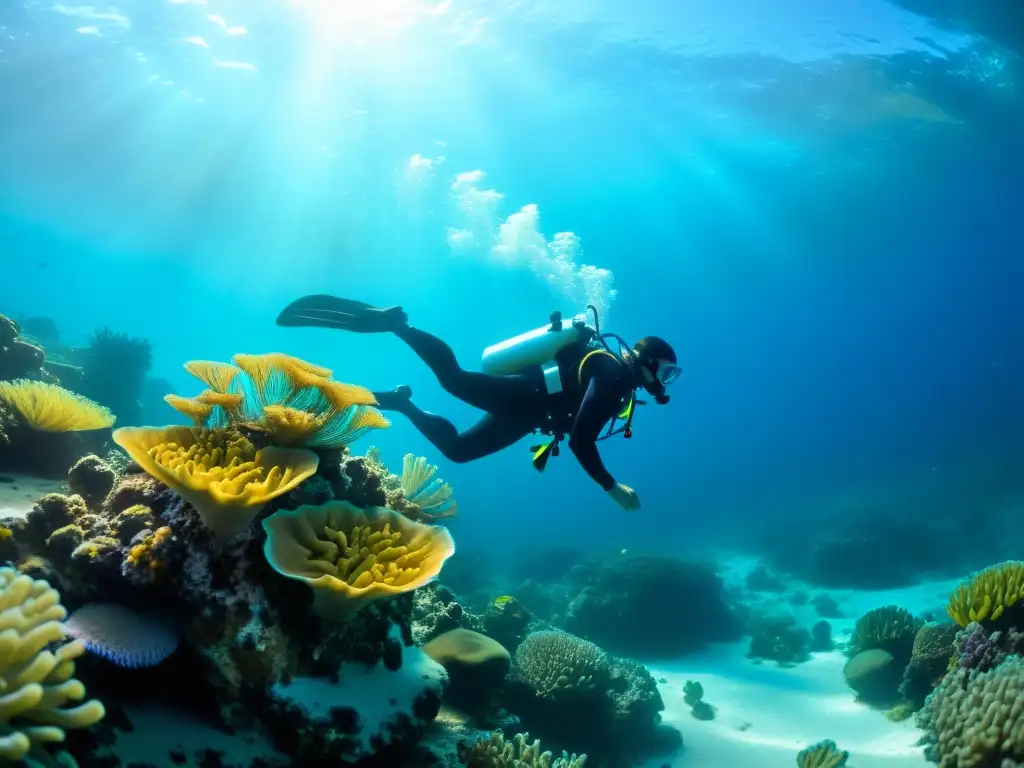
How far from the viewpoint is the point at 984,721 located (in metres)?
4.38

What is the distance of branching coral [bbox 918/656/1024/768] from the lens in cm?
421

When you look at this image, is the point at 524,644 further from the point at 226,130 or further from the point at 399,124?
the point at 226,130

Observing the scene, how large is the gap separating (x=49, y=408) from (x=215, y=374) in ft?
9.14

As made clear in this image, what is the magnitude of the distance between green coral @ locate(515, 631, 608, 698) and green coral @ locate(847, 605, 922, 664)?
14.6 feet

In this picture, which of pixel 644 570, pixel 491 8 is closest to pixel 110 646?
pixel 644 570

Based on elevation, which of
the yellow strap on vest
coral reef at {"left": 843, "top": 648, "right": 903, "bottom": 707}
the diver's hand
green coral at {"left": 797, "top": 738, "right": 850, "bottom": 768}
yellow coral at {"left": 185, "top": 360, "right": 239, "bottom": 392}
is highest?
the yellow strap on vest

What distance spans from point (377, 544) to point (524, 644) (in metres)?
4.75

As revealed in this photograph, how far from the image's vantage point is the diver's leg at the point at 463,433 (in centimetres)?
742

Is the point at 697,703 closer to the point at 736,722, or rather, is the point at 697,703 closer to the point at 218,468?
the point at 736,722

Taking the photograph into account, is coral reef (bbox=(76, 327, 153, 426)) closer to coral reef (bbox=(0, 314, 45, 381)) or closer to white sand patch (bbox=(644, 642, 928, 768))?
coral reef (bbox=(0, 314, 45, 381))

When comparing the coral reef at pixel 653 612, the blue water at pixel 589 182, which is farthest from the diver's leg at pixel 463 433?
the blue water at pixel 589 182

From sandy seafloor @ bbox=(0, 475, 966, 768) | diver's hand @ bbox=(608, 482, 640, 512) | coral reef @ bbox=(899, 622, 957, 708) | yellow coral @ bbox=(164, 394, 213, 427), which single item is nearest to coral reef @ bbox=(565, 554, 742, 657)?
sandy seafloor @ bbox=(0, 475, 966, 768)

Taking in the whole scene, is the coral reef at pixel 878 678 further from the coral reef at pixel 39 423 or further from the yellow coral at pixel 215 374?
the coral reef at pixel 39 423

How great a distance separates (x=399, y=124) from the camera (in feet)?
101
